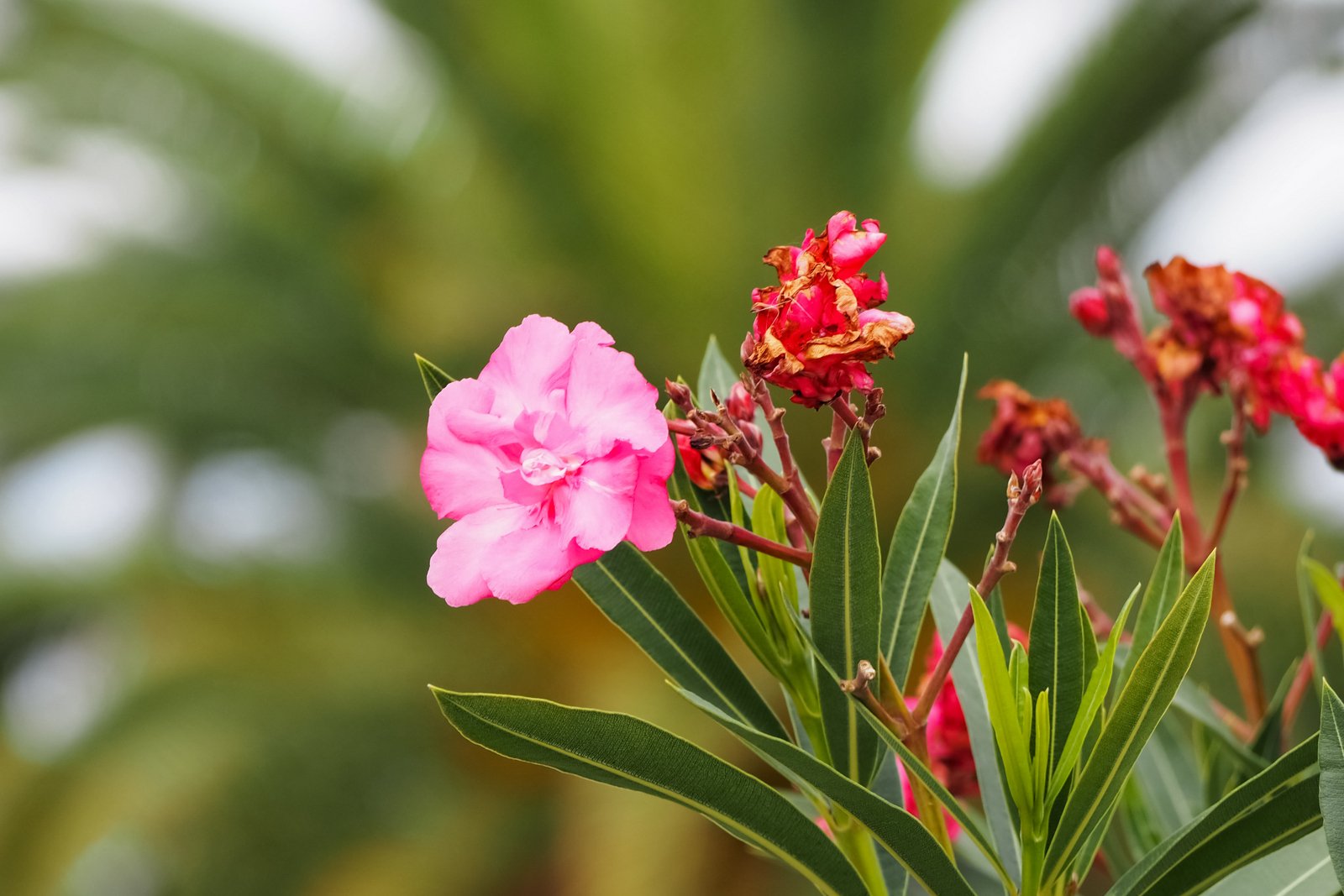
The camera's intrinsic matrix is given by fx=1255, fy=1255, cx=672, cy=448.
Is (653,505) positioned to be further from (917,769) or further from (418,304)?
(418,304)

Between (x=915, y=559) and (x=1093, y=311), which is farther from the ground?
(x=1093, y=311)

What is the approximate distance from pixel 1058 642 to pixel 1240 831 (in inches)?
3.6

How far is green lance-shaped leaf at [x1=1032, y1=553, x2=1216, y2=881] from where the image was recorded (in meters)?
0.43

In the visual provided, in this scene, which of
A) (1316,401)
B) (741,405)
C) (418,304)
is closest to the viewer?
(741,405)

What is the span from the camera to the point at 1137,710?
0.44m

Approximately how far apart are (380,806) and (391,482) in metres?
0.84

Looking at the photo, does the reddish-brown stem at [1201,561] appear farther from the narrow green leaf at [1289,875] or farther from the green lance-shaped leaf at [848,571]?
the green lance-shaped leaf at [848,571]

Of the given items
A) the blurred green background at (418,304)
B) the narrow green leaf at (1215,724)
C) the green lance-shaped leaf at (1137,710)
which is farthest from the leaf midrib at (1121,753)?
the blurred green background at (418,304)

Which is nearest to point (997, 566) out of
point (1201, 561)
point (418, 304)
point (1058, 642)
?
point (1058, 642)

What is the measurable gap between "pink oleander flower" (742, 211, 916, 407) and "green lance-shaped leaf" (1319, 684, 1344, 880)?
0.19 meters

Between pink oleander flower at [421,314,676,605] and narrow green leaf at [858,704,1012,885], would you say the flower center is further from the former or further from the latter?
narrow green leaf at [858,704,1012,885]

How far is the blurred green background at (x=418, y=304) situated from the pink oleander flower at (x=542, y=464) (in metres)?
2.28

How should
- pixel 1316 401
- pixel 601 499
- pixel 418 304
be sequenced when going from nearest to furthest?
pixel 601 499, pixel 1316 401, pixel 418 304

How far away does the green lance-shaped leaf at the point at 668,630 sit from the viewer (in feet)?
1.74
